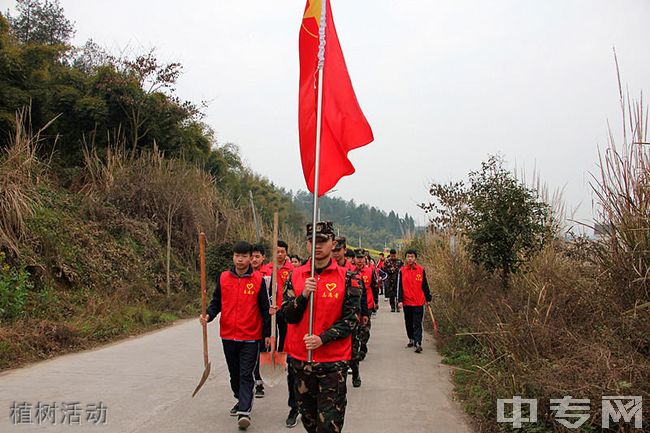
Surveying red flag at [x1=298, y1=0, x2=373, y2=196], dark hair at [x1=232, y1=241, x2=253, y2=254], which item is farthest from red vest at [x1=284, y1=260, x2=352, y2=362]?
dark hair at [x1=232, y1=241, x2=253, y2=254]

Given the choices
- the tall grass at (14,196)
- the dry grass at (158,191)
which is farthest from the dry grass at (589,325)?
the dry grass at (158,191)

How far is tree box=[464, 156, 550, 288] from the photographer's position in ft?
31.3

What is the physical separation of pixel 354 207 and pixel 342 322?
411 feet

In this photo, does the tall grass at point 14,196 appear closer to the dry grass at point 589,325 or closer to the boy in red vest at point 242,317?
the boy in red vest at point 242,317

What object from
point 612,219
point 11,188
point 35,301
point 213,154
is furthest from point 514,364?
point 213,154

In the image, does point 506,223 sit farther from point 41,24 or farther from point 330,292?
point 41,24

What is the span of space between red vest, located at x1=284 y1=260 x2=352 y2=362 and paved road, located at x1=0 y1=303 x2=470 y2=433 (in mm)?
1664

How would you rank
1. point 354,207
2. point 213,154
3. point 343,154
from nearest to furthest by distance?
point 343,154
point 213,154
point 354,207

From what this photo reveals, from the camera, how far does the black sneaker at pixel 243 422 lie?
5406mm

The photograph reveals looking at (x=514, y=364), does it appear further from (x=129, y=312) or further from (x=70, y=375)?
(x=129, y=312)

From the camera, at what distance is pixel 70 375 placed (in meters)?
7.41

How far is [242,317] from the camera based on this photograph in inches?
232

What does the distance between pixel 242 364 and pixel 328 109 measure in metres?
2.92

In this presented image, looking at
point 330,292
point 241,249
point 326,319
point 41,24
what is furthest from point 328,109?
point 41,24
